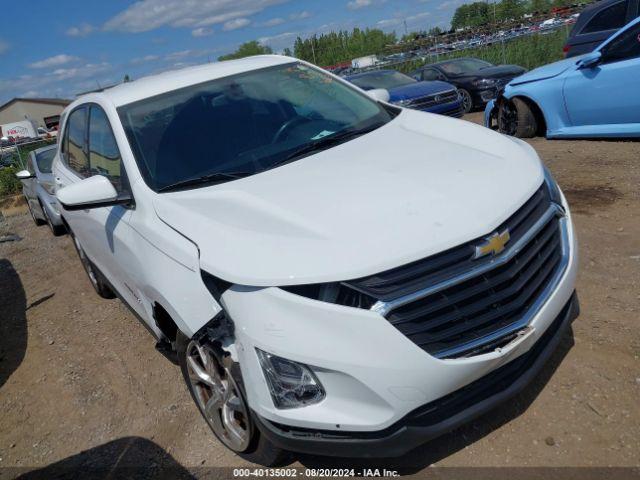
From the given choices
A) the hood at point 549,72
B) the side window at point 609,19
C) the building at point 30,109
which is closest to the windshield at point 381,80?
the side window at point 609,19

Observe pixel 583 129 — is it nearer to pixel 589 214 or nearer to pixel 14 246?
pixel 589 214

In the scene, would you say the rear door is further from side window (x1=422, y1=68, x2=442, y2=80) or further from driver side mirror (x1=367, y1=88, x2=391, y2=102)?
side window (x1=422, y1=68, x2=442, y2=80)

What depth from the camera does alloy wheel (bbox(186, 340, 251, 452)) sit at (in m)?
2.48

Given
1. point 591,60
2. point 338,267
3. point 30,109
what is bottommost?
point 30,109

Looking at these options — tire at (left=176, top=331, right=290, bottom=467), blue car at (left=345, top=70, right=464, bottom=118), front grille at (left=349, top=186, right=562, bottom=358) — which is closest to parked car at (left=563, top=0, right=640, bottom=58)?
blue car at (left=345, top=70, right=464, bottom=118)

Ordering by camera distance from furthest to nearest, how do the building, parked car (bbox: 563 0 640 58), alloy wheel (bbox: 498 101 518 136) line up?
the building < parked car (bbox: 563 0 640 58) < alloy wheel (bbox: 498 101 518 136)

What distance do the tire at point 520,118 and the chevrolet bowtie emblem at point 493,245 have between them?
614 cm

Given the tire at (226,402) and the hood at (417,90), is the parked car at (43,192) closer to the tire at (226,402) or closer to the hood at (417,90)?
the tire at (226,402)

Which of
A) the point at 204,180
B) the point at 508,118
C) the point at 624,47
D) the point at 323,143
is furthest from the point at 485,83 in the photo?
the point at 204,180

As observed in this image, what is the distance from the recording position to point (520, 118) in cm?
763

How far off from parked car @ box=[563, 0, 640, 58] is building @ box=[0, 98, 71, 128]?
79.2 metres

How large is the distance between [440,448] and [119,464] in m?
1.76

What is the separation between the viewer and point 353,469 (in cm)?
249

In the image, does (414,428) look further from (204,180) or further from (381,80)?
(381,80)
